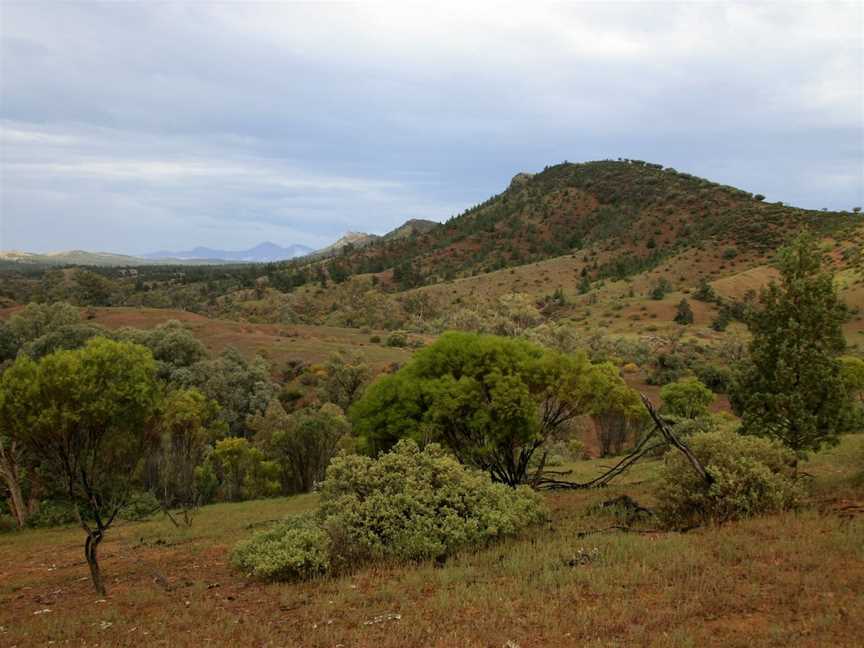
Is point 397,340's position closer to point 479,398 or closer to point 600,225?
point 479,398

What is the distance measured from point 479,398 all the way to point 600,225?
324 feet

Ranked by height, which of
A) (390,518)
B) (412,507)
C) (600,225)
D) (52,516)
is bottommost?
(52,516)

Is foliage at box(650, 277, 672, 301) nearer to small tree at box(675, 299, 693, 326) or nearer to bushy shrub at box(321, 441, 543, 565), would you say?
small tree at box(675, 299, 693, 326)

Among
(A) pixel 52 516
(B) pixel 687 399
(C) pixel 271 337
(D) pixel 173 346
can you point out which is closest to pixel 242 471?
(A) pixel 52 516

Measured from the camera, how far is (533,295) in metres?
82.7

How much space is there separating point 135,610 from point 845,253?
252ft

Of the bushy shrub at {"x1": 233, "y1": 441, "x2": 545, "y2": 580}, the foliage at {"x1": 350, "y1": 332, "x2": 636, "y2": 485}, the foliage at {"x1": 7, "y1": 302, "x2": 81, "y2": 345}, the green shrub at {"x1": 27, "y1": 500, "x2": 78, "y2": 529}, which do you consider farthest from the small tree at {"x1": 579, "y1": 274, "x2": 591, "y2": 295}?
the bushy shrub at {"x1": 233, "y1": 441, "x2": 545, "y2": 580}

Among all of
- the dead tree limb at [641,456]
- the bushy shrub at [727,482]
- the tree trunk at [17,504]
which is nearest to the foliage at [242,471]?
the tree trunk at [17,504]

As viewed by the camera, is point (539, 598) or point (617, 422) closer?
point (539, 598)

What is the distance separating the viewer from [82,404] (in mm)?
9242

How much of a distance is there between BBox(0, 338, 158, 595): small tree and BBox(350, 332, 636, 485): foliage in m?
6.34

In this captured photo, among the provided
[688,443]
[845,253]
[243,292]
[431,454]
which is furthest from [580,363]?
[243,292]

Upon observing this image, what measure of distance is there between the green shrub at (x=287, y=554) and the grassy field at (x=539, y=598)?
278 millimetres

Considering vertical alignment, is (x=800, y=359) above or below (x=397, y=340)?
above
